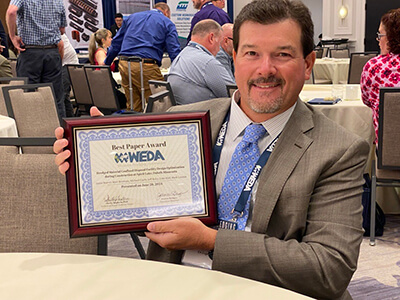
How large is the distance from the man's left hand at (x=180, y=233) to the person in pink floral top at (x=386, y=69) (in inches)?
102

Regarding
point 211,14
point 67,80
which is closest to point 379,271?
point 211,14

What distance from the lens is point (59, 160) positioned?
1278mm

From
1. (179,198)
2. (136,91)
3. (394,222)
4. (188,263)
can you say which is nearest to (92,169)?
(179,198)

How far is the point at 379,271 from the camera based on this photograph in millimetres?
3043

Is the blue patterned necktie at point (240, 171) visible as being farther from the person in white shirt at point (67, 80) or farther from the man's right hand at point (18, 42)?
the person in white shirt at point (67, 80)

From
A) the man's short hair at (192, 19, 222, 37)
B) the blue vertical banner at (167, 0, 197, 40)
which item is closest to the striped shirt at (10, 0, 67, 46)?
the man's short hair at (192, 19, 222, 37)

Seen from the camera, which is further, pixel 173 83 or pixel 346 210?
pixel 173 83

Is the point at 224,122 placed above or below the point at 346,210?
above

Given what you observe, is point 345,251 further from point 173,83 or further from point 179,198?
point 173,83

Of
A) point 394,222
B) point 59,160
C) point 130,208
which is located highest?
point 59,160

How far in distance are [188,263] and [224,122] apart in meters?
0.40

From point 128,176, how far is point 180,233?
180 millimetres

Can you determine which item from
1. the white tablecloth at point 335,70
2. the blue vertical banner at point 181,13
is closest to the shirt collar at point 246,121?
the white tablecloth at point 335,70

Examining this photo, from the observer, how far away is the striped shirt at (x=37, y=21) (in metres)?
5.45
